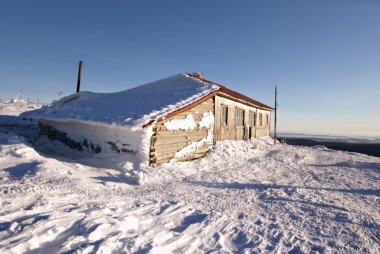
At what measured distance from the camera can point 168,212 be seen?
516 cm

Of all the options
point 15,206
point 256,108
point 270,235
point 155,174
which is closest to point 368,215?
point 270,235

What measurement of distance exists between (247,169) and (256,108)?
11.7m

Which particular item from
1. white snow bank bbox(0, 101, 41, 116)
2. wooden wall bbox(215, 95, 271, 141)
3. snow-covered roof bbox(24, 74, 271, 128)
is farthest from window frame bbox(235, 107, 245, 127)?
white snow bank bbox(0, 101, 41, 116)

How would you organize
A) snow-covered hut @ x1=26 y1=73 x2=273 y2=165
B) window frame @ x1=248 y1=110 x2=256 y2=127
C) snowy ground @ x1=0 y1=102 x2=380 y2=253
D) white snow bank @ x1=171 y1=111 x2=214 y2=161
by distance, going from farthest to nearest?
window frame @ x1=248 y1=110 x2=256 y2=127, white snow bank @ x1=171 y1=111 x2=214 y2=161, snow-covered hut @ x1=26 y1=73 x2=273 y2=165, snowy ground @ x1=0 y1=102 x2=380 y2=253

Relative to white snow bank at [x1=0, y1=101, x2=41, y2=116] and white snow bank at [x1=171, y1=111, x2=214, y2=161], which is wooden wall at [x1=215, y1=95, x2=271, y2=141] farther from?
white snow bank at [x1=0, y1=101, x2=41, y2=116]

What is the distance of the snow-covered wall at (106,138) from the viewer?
905 centimetres

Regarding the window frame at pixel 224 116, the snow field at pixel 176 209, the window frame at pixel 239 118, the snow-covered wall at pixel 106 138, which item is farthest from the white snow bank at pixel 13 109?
the window frame at pixel 239 118

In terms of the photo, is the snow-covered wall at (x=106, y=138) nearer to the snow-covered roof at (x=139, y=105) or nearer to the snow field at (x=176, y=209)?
the snow-covered roof at (x=139, y=105)

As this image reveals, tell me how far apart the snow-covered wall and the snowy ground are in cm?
64

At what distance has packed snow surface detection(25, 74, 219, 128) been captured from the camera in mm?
9484

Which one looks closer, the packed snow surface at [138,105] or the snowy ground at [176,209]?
the snowy ground at [176,209]

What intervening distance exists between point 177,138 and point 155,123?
Answer: 1.63 m

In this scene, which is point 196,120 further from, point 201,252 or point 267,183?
point 201,252

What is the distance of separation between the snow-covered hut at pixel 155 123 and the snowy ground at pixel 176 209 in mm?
852
